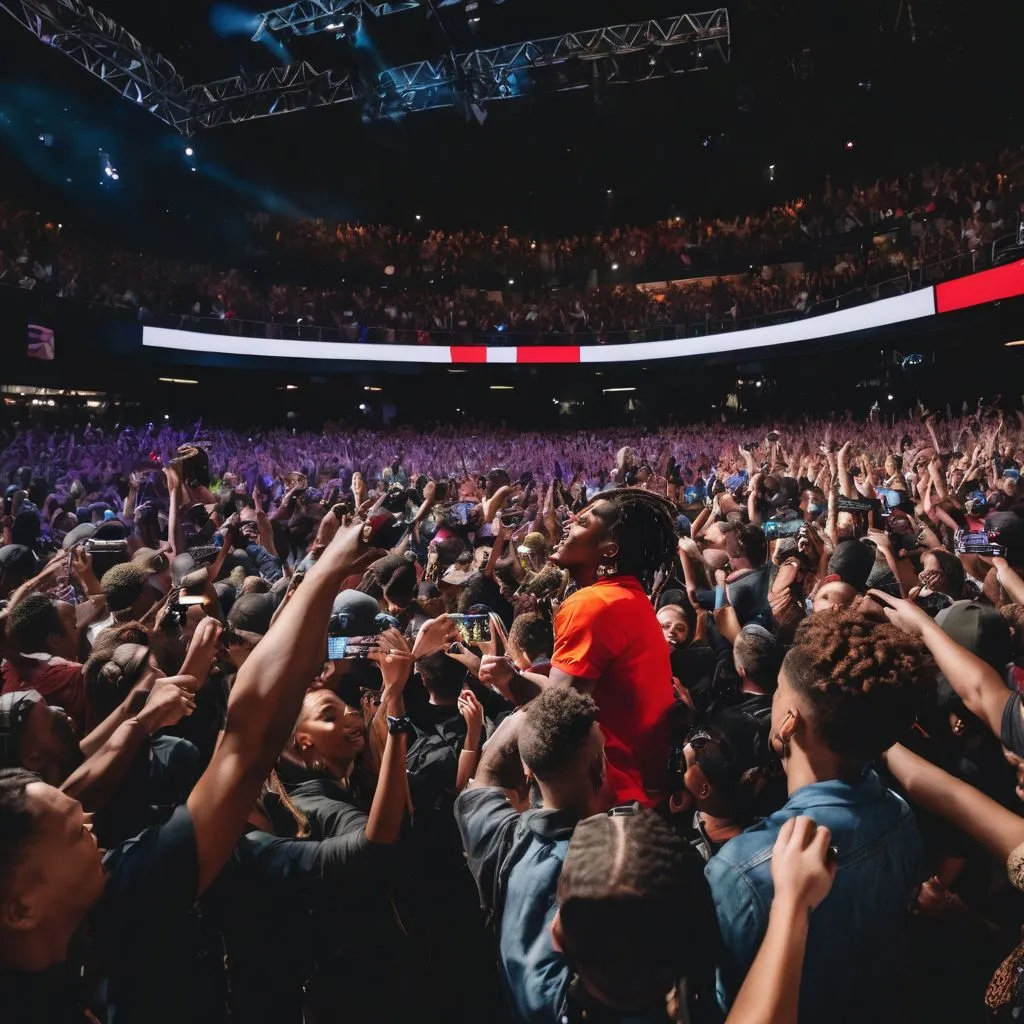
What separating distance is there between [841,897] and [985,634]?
1636mm

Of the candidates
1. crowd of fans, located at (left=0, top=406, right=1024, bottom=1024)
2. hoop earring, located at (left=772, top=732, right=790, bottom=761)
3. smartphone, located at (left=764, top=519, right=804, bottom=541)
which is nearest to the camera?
crowd of fans, located at (left=0, top=406, right=1024, bottom=1024)

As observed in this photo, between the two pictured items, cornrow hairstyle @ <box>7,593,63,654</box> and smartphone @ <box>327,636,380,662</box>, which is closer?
smartphone @ <box>327,636,380,662</box>

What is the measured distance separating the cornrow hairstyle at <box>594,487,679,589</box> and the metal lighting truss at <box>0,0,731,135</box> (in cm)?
1385

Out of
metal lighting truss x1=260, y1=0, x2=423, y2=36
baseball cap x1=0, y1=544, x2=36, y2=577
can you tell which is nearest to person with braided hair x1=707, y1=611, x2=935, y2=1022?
baseball cap x1=0, y1=544, x2=36, y2=577

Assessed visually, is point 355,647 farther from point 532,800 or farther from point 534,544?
point 534,544

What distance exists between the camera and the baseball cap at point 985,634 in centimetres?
255

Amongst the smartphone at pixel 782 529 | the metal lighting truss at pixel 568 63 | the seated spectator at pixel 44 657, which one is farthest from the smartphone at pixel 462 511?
the metal lighting truss at pixel 568 63

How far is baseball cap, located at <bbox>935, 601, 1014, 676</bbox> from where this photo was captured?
2.55 meters

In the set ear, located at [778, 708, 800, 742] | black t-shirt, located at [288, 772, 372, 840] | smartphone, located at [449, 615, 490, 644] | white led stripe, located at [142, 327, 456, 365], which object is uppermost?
white led stripe, located at [142, 327, 456, 365]

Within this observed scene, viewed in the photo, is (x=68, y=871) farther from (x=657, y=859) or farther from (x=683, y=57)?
(x=683, y=57)

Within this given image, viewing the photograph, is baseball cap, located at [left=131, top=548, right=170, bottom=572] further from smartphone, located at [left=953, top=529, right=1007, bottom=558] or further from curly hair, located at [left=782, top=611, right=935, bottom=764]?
smartphone, located at [left=953, top=529, right=1007, bottom=558]

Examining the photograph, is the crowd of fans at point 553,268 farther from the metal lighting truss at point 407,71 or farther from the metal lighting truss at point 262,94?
the metal lighting truss at point 262,94

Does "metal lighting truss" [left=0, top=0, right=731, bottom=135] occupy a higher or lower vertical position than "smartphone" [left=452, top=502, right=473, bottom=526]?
higher

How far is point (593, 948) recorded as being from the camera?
113cm
